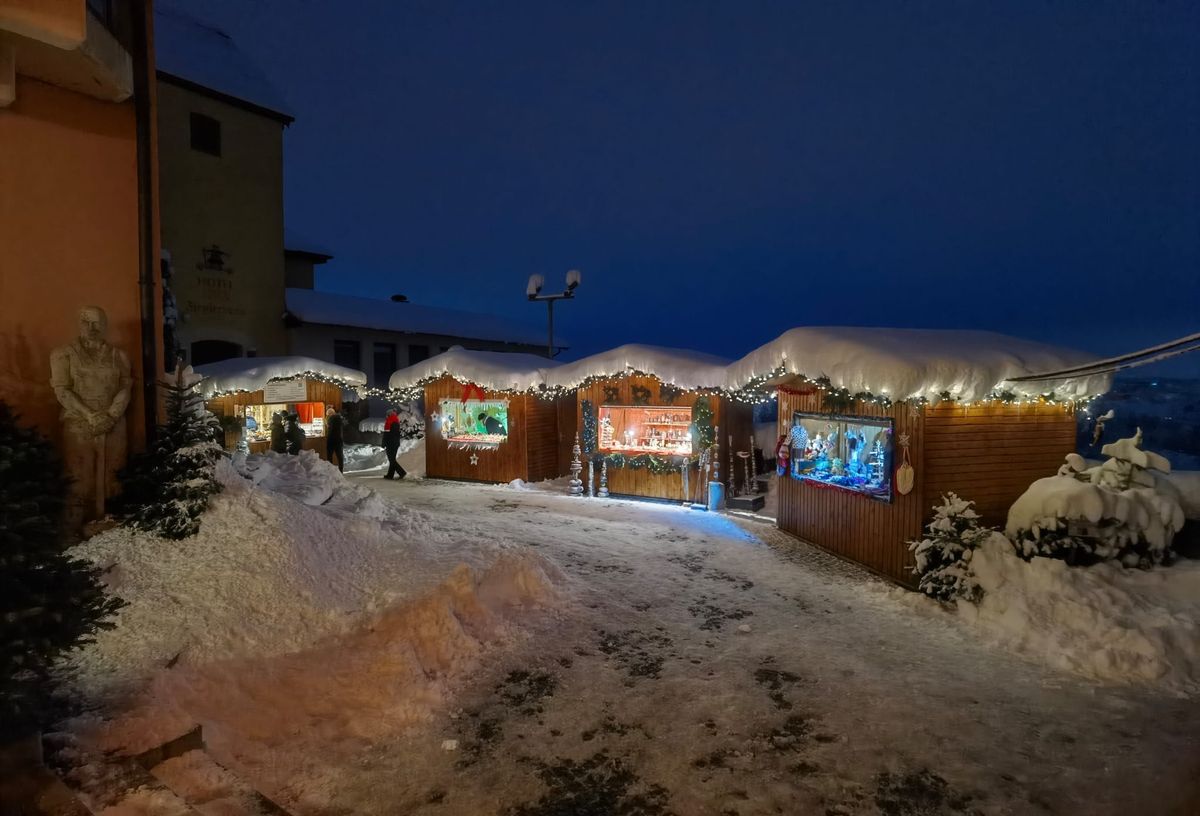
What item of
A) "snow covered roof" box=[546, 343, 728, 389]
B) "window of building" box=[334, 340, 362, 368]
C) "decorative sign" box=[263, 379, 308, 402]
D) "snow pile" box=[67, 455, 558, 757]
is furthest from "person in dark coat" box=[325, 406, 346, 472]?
"snow pile" box=[67, 455, 558, 757]

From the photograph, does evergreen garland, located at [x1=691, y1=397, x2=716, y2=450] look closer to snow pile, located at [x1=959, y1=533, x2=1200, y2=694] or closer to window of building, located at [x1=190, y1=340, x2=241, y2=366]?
snow pile, located at [x1=959, y1=533, x2=1200, y2=694]

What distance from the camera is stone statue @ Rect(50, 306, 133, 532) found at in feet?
23.0

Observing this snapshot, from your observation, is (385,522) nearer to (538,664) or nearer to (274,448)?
(538,664)

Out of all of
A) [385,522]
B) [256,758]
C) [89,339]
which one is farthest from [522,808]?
[89,339]

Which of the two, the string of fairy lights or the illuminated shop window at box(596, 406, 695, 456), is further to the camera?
the illuminated shop window at box(596, 406, 695, 456)

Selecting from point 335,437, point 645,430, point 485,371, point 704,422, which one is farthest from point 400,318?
point 704,422

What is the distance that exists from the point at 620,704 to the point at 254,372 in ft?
54.7

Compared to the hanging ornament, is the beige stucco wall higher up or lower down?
higher up

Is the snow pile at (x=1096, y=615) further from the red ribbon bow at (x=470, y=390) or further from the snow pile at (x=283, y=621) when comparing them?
the red ribbon bow at (x=470, y=390)

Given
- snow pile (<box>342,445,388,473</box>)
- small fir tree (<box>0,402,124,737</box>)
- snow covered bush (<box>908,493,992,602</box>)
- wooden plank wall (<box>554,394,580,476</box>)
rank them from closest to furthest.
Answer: small fir tree (<box>0,402,124,737</box>) < snow covered bush (<box>908,493,992,602</box>) < wooden plank wall (<box>554,394,580,476</box>) < snow pile (<box>342,445,388,473</box>)

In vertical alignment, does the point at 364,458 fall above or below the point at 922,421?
below

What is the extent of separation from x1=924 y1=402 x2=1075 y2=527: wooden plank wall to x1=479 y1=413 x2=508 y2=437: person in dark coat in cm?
1145

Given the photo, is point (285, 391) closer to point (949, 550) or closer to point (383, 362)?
point (383, 362)

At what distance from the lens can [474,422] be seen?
1795 cm
